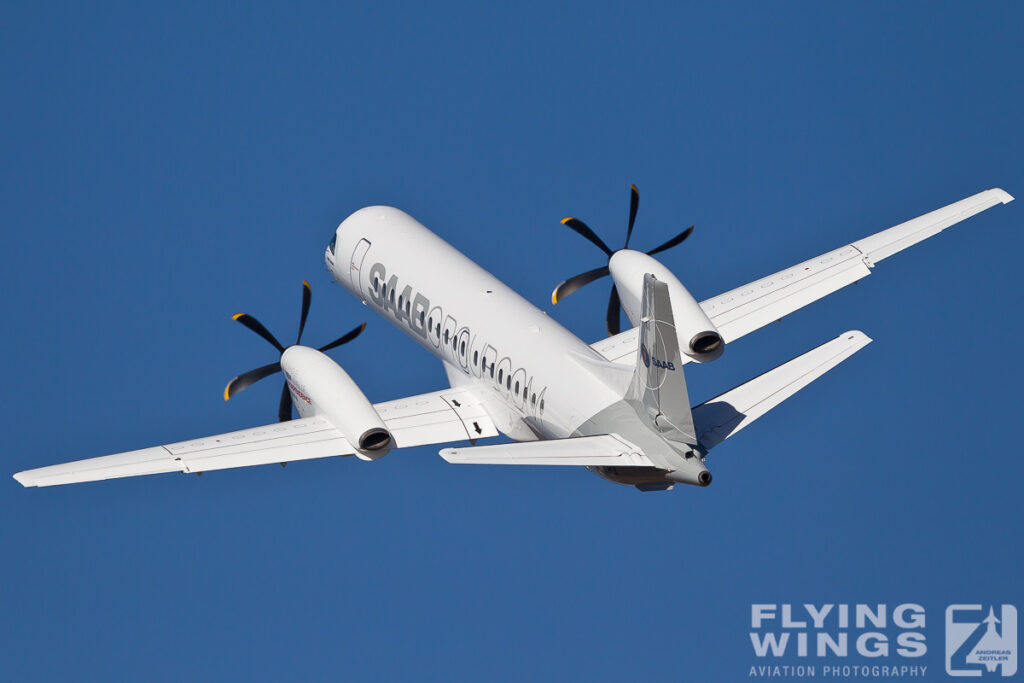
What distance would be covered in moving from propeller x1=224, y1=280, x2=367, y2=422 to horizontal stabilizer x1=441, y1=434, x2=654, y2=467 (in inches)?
329

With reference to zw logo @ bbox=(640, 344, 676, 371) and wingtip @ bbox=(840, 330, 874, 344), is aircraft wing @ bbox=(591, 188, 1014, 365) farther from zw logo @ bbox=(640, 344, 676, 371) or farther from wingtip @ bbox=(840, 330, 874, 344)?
zw logo @ bbox=(640, 344, 676, 371)

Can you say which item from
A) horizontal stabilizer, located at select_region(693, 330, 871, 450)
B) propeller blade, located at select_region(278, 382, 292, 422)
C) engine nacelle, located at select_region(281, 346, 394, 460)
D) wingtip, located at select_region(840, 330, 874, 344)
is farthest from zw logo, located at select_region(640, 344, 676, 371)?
propeller blade, located at select_region(278, 382, 292, 422)

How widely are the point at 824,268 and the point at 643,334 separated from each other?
32.6 ft

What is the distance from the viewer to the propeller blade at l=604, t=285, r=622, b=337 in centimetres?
4350

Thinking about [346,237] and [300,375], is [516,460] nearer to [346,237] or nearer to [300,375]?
[300,375]

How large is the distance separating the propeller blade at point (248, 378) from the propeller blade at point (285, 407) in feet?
1.71

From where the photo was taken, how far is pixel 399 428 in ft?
131

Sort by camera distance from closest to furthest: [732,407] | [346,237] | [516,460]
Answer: [516,460] → [732,407] → [346,237]

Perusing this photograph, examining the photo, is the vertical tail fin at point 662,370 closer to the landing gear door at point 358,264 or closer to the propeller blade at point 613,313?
the propeller blade at point 613,313

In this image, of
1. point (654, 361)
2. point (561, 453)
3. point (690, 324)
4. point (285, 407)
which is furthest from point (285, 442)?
point (690, 324)

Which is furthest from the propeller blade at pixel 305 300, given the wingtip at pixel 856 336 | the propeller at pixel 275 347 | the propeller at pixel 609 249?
the wingtip at pixel 856 336

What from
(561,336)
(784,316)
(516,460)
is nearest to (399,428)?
(561,336)

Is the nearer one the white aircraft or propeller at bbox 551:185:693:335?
the white aircraft

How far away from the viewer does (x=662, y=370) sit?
34750 millimetres
